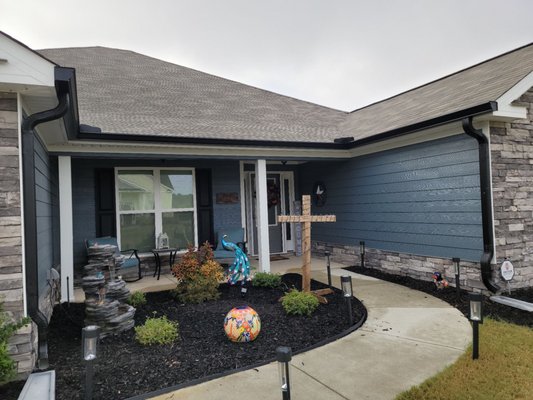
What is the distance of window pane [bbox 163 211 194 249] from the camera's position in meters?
7.53

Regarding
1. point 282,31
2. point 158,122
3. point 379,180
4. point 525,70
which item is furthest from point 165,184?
point 282,31

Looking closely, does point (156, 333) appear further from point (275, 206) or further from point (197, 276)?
point (275, 206)

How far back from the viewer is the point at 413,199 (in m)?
6.25

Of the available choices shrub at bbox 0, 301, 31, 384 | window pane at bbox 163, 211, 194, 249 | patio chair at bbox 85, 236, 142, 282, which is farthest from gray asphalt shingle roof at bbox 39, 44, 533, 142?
shrub at bbox 0, 301, 31, 384

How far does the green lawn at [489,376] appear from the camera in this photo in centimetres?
260

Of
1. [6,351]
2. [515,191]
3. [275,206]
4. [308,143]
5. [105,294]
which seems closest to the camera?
[6,351]

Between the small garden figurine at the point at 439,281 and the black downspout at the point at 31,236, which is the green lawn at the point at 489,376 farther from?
the black downspout at the point at 31,236

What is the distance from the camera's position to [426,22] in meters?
11.8

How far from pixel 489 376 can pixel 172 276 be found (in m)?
5.54

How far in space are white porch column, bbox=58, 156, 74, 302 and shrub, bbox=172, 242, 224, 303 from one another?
172cm

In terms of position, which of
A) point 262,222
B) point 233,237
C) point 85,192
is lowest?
point 233,237

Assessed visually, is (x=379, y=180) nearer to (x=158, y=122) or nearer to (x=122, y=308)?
(x=158, y=122)

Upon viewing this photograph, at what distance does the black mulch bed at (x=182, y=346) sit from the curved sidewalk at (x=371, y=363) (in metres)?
0.23

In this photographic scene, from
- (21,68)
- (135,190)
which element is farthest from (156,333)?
(135,190)
